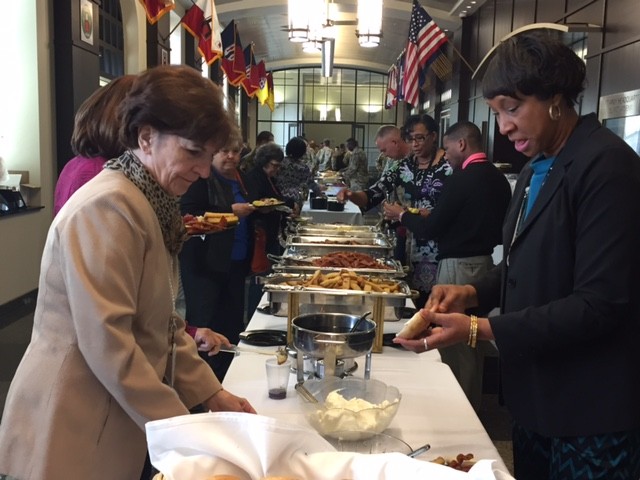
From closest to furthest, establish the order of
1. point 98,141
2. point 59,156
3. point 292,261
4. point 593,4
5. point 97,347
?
1. point 97,347
2. point 98,141
3. point 292,261
4. point 593,4
5. point 59,156

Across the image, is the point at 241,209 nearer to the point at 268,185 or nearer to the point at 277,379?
the point at 268,185

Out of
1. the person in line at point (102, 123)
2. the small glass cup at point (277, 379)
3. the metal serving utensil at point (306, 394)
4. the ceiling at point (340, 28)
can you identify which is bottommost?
the small glass cup at point (277, 379)

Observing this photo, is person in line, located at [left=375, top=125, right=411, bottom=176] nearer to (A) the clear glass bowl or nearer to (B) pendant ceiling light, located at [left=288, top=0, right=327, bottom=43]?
(B) pendant ceiling light, located at [left=288, top=0, right=327, bottom=43]

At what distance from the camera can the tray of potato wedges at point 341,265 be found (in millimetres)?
2793

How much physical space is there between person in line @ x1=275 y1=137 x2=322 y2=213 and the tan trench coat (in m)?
4.27

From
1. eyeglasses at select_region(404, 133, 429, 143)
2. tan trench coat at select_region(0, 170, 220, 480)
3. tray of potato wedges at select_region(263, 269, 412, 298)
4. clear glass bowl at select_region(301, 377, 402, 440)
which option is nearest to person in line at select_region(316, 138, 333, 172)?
Answer: eyeglasses at select_region(404, 133, 429, 143)

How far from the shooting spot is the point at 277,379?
1.73 m

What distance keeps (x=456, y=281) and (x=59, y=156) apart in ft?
12.8

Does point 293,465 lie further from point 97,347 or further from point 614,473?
point 614,473

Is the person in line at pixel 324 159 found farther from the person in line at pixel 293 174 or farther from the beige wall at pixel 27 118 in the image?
the beige wall at pixel 27 118

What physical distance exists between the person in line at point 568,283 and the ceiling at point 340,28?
26.3 feet

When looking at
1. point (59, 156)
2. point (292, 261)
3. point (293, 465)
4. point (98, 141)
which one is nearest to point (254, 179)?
point (59, 156)

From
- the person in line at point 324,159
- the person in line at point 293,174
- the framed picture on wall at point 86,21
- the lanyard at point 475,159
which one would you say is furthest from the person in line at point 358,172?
the lanyard at point 475,159

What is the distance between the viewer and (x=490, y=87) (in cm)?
143
